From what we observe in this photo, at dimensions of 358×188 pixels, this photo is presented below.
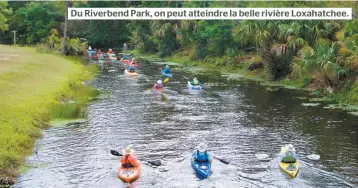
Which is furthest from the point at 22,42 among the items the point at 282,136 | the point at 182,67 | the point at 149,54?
the point at 282,136

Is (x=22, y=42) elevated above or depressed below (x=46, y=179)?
above

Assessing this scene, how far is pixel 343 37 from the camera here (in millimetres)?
30766

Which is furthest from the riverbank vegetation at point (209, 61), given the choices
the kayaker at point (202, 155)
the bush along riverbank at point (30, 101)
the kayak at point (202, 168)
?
the kayaker at point (202, 155)

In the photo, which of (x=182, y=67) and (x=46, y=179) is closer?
(x=46, y=179)

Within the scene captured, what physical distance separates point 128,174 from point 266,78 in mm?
27983

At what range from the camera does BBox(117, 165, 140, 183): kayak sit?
635 inches

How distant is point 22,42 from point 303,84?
2569 inches

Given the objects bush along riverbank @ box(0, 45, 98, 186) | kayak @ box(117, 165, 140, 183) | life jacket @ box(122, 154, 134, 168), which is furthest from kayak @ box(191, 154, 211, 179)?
bush along riverbank @ box(0, 45, 98, 186)

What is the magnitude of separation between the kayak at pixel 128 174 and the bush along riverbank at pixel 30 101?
384 cm

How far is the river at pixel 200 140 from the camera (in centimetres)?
1644

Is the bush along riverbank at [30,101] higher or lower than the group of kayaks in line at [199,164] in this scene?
higher

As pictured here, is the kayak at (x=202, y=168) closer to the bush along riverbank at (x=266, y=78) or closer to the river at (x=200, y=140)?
the river at (x=200, y=140)

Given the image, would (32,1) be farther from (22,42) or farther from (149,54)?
(149,54)

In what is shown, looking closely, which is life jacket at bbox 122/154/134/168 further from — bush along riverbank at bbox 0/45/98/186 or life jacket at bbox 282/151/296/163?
life jacket at bbox 282/151/296/163
